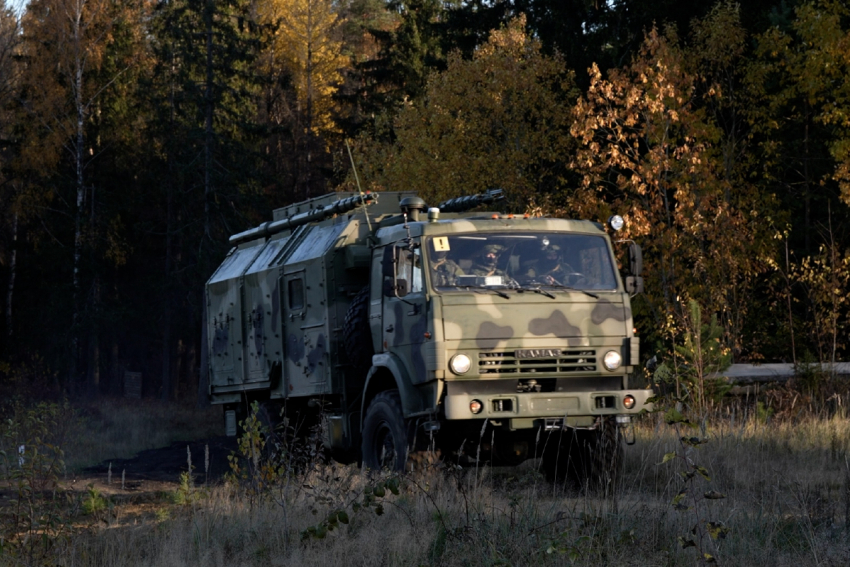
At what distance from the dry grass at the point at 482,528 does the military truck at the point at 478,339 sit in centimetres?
57

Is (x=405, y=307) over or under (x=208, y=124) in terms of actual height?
under

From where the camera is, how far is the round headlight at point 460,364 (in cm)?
1040

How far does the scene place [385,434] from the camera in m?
11.4

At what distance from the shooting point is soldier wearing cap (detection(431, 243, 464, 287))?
10828 mm

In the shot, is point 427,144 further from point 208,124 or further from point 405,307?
point 405,307

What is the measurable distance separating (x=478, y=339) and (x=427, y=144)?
18409mm

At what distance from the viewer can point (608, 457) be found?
1111 centimetres

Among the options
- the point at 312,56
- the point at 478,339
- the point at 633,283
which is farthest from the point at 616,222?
the point at 312,56

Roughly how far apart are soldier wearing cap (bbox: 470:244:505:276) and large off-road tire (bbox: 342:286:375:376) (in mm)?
1702

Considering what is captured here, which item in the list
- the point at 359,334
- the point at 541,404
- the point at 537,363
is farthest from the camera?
the point at 359,334

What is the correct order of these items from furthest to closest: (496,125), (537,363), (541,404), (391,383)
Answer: (496,125) → (391,383) → (537,363) → (541,404)

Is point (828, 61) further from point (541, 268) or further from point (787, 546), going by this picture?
point (787, 546)

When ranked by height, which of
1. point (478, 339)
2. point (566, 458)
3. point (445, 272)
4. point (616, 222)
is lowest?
point (566, 458)

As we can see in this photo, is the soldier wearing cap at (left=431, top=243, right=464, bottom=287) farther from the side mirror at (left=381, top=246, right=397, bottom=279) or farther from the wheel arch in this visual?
the wheel arch
